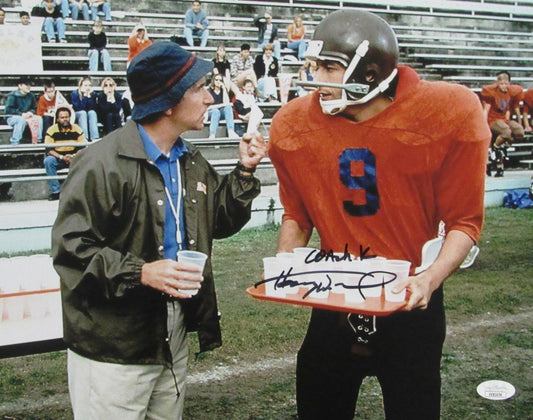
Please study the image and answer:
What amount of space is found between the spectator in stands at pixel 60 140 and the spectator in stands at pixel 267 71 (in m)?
4.91

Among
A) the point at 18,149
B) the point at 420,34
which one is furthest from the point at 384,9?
the point at 18,149

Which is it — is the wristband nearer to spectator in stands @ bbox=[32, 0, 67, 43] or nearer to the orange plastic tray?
the orange plastic tray

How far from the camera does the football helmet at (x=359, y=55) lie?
277cm

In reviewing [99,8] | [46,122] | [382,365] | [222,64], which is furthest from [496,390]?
[99,8]

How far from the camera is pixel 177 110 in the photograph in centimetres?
302

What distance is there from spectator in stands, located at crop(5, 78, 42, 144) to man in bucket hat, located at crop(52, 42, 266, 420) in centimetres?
1036

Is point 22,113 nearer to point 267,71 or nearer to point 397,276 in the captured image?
point 267,71

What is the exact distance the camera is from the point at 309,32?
20.6 m

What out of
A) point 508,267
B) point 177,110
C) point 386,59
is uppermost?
point 386,59

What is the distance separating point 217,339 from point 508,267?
6257mm

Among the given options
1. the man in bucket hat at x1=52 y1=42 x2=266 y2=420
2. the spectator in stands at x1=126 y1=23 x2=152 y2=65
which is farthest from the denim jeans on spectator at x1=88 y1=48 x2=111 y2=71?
the man in bucket hat at x1=52 y1=42 x2=266 y2=420

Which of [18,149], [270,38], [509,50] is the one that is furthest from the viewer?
[509,50]

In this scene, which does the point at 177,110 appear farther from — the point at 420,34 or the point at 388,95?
the point at 420,34

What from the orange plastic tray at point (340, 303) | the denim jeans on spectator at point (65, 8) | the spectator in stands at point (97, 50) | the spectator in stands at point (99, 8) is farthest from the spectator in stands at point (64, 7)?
the orange plastic tray at point (340, 303)
